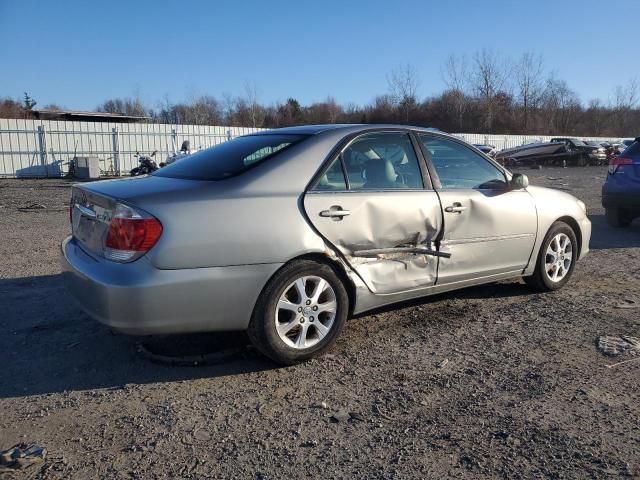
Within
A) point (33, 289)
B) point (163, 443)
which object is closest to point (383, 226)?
point (163, 443)

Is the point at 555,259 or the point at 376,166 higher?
the point at 376,166

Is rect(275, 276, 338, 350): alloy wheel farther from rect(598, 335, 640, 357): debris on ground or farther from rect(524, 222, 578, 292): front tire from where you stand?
rect(524, 222, 578, 292): front tire

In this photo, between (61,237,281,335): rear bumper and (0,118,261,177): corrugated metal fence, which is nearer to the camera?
(61,237,281,335): rear bumper

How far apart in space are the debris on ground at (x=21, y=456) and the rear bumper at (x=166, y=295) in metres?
0.75

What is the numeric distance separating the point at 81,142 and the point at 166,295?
24.6 meters

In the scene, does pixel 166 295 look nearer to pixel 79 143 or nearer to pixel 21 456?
pixel 21 456

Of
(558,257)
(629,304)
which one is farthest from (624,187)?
(629,304)

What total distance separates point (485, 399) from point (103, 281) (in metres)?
2.26

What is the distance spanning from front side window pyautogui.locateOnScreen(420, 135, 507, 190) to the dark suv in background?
4913mm

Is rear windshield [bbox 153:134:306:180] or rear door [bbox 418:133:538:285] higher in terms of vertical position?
rear windshield [bbox 153:134:306:180]

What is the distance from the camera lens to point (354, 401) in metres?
3.05

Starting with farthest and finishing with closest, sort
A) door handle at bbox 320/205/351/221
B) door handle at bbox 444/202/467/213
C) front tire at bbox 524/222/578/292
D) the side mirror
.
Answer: front tire at bbox 524/222/578/292 → the side mirror → door handle at bbox 444/202/467/213 → door handle at bbox 320/205/351/221

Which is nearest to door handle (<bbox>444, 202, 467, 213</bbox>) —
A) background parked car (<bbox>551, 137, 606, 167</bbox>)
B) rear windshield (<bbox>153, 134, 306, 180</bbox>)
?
rear windshield (<bbox>153, 134, 306, 180</bbox>)

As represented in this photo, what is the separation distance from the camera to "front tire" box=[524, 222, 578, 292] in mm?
5046
